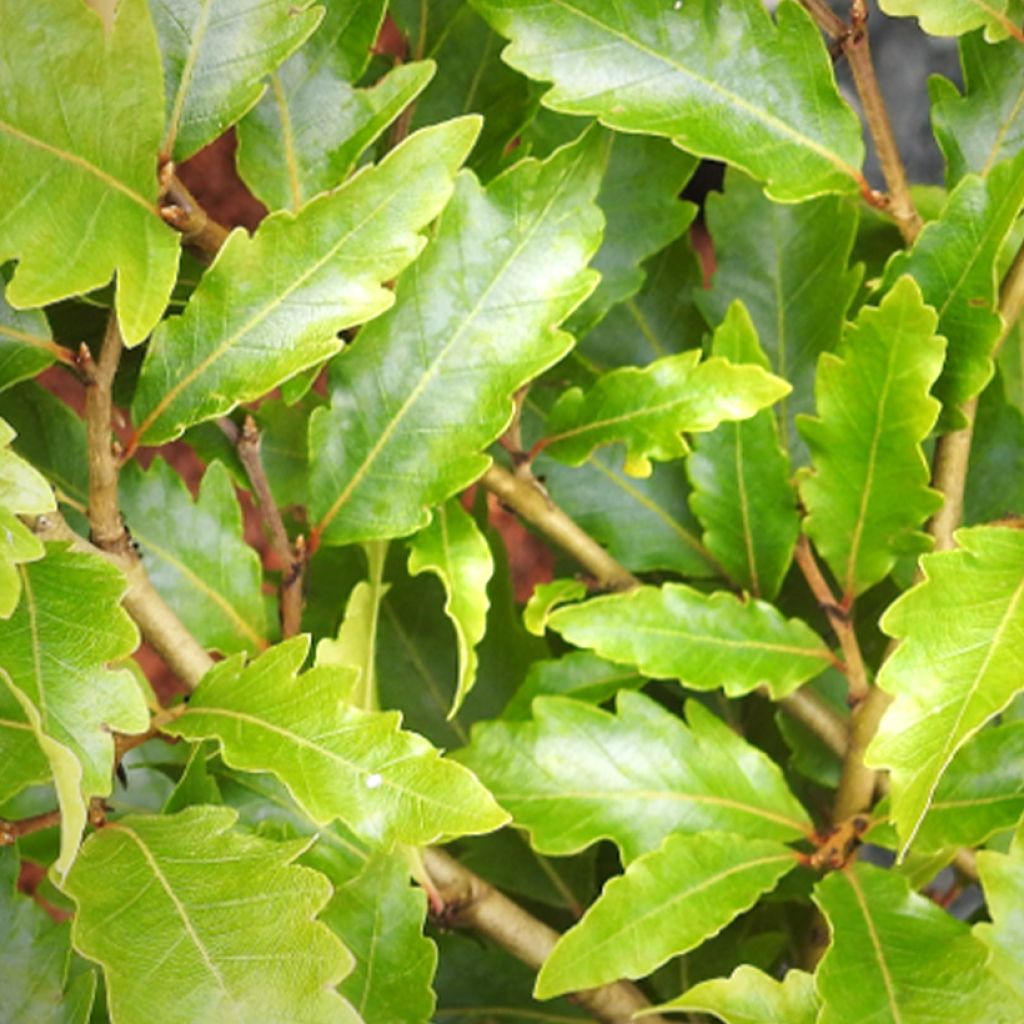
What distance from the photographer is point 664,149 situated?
547 millimetres

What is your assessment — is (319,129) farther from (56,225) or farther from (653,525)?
(653,525)

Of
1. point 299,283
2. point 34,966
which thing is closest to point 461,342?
point 299,283

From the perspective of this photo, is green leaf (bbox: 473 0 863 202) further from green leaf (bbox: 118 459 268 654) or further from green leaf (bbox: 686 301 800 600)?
green leaf (bbox: 118 459 268 654)

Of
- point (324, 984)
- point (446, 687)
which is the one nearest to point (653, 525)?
point (446, 687)

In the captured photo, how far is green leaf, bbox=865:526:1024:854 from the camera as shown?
396mm

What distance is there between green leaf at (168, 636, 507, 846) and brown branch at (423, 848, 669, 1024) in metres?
0.09

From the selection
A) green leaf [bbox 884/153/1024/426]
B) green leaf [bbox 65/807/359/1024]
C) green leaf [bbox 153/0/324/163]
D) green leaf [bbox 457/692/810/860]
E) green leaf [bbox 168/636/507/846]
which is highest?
green leaf [bbox 153/0/324/163]

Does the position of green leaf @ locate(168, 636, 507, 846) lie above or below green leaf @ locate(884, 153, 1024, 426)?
below

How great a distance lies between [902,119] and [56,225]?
84 cm

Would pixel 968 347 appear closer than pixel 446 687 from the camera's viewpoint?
Yes

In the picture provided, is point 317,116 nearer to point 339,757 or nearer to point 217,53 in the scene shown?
point 217,53

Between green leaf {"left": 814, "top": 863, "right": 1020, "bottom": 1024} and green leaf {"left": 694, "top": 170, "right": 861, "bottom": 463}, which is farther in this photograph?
green leaf {"left": 694, "top": 170, "right": 861, "bottom": 463}

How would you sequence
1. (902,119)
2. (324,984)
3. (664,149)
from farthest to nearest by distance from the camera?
1. (902,119)
2. (664,149)
3. (324,984)

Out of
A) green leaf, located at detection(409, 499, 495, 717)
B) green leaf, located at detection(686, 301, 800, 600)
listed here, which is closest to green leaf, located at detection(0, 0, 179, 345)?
green leaf, located at detection(409, 499, 495, 717)
